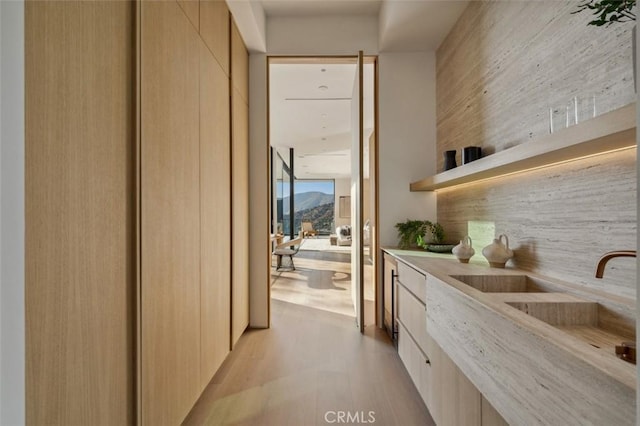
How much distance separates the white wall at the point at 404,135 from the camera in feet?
10.9

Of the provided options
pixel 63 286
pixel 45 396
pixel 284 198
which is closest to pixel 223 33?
pixel 63 286

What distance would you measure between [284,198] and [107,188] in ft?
31.5

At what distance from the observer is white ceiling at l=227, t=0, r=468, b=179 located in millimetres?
2729

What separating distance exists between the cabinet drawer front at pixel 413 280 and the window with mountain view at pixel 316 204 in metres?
13.7

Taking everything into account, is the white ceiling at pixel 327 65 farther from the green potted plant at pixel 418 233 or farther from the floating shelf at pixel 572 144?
the green potted plant at pixel 418 233

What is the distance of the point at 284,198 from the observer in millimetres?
10734

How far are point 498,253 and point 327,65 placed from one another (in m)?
3.04

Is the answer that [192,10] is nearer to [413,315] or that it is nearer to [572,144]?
[572,144]

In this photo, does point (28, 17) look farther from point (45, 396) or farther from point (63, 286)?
point (45, 396)

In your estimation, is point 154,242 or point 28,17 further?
point 154,242

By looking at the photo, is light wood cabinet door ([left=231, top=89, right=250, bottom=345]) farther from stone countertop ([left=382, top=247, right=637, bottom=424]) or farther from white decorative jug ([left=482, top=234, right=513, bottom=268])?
white decorative jug ([left=482, top=234, right=513, bottom=268])

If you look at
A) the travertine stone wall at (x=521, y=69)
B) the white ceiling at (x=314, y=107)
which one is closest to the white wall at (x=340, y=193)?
the white ceiling at (x=314, y=107)
